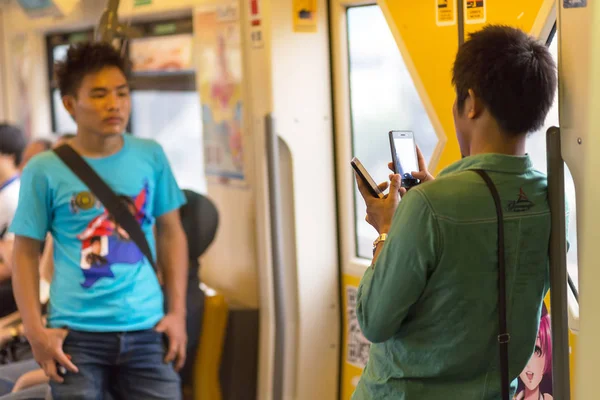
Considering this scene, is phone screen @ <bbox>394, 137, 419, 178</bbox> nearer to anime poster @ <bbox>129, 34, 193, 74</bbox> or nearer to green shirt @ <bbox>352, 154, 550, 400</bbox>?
green shirt @ <bbox>352, 154, 550, 400</bbox>

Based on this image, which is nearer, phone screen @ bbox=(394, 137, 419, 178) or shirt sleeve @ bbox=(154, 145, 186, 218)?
phone screen @ bbox=(394, 137, 419, 178)

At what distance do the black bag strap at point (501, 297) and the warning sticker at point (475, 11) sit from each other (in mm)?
1070

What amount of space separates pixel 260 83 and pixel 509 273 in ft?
6.10

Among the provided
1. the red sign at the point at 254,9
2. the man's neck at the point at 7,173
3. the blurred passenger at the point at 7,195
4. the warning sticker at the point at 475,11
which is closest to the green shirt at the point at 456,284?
the warning sticker at the point at 475,11

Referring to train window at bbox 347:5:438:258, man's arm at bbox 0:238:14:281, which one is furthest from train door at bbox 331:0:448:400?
man's arm at bbox 0:238:14:281

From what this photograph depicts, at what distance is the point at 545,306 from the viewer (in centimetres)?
270

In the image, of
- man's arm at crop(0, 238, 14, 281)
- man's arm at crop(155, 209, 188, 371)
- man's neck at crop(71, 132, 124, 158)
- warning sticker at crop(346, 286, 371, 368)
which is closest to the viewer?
man's neck at crop(71, 132, 124, 158)

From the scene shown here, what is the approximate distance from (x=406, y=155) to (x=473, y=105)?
0.33 metres

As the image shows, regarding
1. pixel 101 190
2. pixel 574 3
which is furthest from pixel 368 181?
pixel 101 190

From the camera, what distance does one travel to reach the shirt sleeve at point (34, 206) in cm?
290

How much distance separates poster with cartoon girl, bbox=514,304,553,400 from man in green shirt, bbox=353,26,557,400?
773 millimetres

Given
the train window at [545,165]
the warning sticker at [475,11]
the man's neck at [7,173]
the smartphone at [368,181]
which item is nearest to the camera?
the smartphone at [368,181]

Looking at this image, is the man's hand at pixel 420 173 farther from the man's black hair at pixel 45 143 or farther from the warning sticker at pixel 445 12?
the man's black hair at pixel 45 143

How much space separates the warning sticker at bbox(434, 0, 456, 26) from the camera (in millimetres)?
2863
